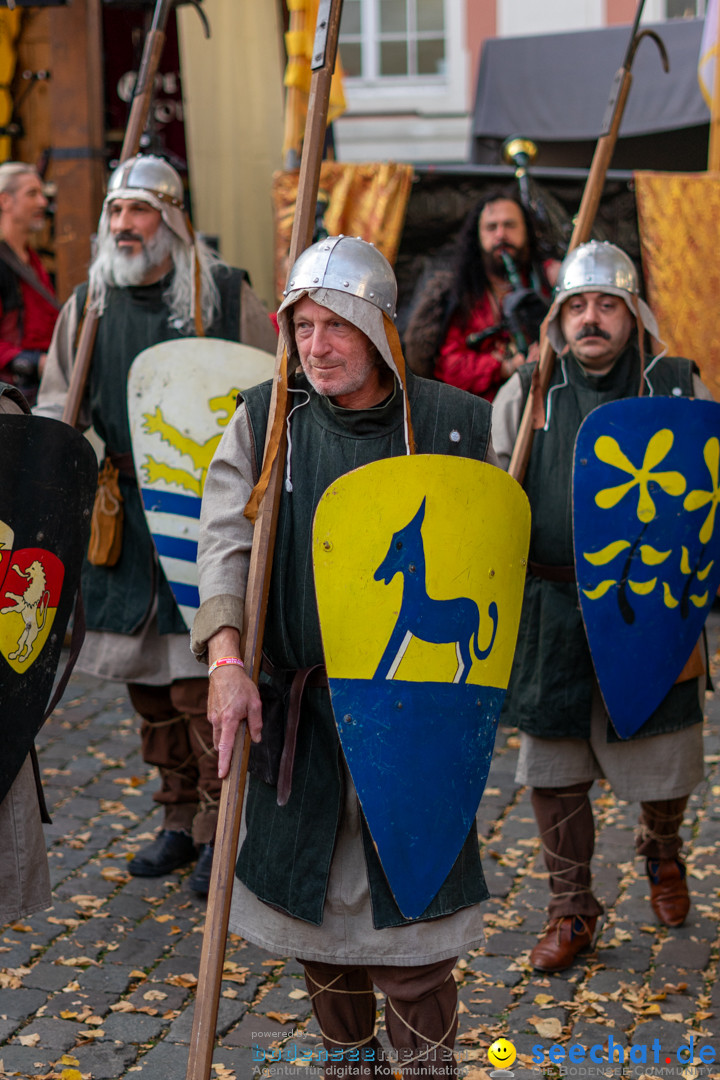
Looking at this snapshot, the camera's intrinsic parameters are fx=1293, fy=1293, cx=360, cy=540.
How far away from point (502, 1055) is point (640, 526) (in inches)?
49.7

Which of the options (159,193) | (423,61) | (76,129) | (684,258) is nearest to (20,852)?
(159,193)

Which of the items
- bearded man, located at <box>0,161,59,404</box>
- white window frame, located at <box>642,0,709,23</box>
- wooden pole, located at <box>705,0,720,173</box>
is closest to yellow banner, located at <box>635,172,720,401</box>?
wooden pole, located at <box>705,0,720,173</box>

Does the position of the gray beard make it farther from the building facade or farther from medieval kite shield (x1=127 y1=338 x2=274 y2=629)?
the building facade

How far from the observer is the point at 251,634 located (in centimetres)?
229

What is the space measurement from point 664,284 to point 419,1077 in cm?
517

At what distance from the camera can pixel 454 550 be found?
224 centimetres

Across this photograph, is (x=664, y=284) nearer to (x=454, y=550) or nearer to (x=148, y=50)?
(x=148, y=50)

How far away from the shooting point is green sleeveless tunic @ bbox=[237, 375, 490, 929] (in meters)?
2.31

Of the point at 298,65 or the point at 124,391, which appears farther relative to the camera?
the point at 298,65

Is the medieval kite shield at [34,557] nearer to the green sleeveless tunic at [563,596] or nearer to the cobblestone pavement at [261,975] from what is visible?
the cobblestone pavement at [261,975]

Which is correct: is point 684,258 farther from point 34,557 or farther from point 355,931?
point 355,931

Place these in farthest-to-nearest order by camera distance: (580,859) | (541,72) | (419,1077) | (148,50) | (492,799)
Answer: (541,72) < (492,799) < (148,50) < (580,859) < (419,1077)

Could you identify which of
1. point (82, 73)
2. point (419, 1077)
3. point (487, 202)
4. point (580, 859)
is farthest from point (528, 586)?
point (82, 73)

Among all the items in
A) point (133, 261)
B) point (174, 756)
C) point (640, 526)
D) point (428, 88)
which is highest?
point (428, 88)
